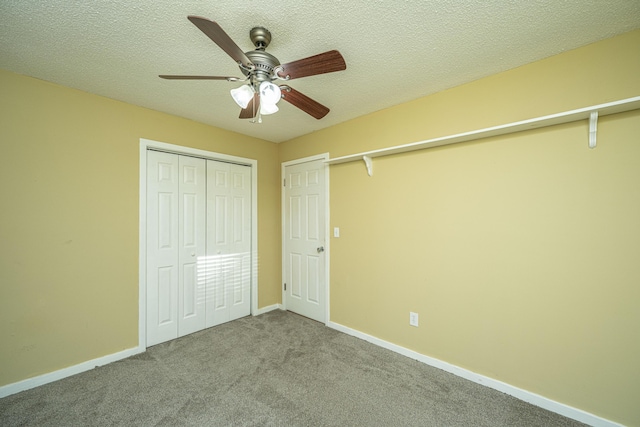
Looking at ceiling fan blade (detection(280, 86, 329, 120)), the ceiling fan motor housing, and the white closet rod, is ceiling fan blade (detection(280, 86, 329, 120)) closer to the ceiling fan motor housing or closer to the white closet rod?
the ceiling fan motor housing

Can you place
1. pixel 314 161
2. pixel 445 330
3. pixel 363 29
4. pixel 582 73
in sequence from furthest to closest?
1. pixel 314 161
2. pixel 445 330
3. pixel 582 73
4. pixel 363 29

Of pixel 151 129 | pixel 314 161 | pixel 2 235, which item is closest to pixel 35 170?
pixel 2 235

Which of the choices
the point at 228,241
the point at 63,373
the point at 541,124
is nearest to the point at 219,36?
the point at 541,124

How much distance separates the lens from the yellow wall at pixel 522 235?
1.50 m

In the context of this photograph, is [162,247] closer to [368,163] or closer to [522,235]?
[368,163]

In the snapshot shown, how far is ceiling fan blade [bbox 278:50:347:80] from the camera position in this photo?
3.99ft

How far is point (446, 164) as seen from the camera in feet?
7.04

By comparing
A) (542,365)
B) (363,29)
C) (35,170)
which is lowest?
(542,365)

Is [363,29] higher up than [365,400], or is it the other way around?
[363,29]

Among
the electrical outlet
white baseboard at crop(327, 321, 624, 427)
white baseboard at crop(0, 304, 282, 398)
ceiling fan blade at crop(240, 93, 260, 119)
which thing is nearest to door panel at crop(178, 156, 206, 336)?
white baseboard at crop(0, 304, 282, 398)

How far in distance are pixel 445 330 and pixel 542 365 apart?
63 centimetres

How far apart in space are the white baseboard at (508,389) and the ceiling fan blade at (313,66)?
2.42 metres

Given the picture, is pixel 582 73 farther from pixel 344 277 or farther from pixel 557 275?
pixel 344 277

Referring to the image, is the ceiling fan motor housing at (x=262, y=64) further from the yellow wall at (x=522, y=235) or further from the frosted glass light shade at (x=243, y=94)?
the yellow wall at (x=522, y=235)
